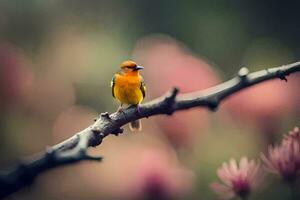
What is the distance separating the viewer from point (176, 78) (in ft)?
2.78

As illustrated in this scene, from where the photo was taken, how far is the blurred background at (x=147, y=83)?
71 cm

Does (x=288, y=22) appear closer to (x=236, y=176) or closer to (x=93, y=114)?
(x=93, y=114)

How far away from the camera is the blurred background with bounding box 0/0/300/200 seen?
0.71 m

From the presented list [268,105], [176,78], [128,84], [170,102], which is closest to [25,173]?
[170,102]

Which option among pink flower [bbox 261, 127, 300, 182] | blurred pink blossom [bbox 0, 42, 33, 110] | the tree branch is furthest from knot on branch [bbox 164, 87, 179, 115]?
blurred pink blossom [bbox 0, 42, 33, 110]

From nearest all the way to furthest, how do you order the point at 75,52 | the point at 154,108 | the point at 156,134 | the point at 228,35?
the point at 154,108 → the point at 156,134 → the point at 75,52 → the point at 228,35

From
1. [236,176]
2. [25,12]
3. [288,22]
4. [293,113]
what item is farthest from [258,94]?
[25,12]

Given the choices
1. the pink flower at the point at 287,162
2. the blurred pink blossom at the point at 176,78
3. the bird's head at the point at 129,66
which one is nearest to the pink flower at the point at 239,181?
the pink flower at the point at 287,162

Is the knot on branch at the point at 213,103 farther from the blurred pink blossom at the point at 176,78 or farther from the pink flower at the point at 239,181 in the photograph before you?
the blurred pink blossom at the point at 176,78

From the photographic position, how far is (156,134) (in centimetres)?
79

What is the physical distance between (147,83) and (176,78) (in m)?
0.05

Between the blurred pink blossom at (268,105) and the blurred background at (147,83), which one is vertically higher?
the blurred background at (147,83)

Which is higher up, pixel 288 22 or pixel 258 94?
pixel 288 22

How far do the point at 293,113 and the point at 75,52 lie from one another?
470 mm
